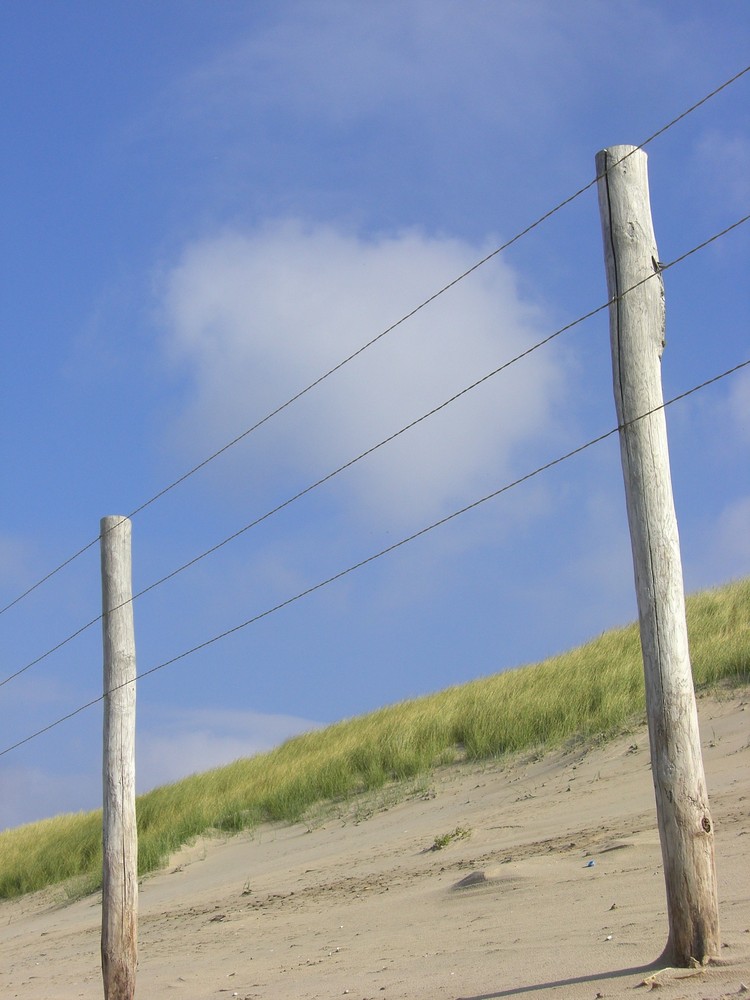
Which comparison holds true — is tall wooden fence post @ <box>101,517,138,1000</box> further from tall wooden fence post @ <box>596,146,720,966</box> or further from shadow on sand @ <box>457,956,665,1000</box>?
tall wooden fence post @ <box>596,146,720,966</box>

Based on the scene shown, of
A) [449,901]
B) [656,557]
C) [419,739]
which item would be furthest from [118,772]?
[419,739]

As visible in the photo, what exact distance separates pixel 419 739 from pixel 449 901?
718 cm

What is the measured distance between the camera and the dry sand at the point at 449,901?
818 cm

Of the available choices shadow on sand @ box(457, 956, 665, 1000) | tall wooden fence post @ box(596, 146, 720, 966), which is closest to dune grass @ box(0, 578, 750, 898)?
shadow on sand @ box(457, 956, 665, 1000)

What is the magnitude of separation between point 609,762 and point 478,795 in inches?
74.8

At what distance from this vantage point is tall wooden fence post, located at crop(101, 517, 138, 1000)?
10.6m

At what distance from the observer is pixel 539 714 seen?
17078mm

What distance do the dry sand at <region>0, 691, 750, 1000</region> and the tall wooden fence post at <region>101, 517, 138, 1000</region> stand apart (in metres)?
0.54

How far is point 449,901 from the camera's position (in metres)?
11.0

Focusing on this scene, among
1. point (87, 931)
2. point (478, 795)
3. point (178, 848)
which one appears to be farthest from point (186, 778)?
point (478, 795)

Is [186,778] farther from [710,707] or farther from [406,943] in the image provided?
[406,943]

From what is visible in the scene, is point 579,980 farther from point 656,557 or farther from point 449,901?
point 449,901

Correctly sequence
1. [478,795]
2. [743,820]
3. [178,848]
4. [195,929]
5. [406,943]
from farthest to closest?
[178,848]
[478,795]
[195,929]
[743,820]
[406,943]

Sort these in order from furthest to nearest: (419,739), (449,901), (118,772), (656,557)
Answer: (419,739) → (118,772) → (449,901) → (656,557)
